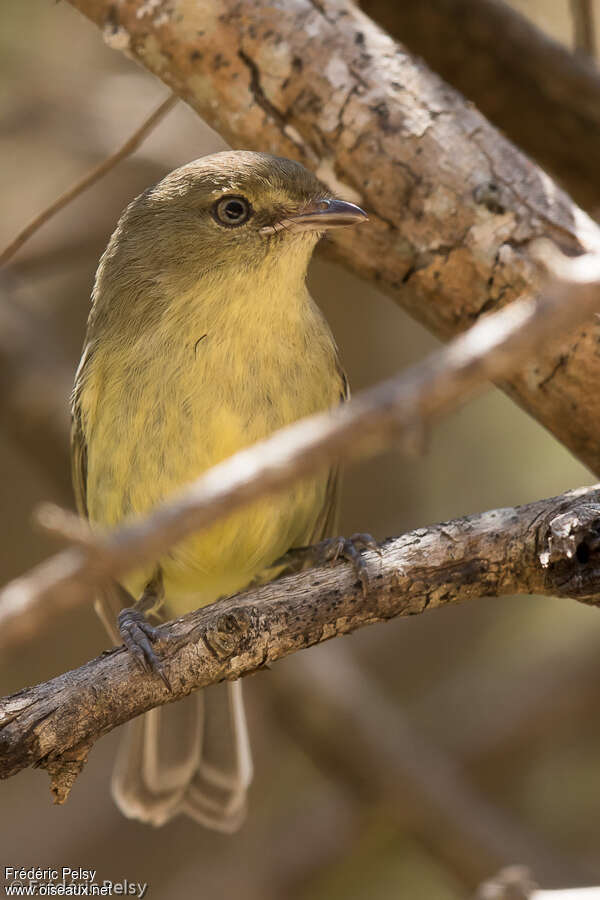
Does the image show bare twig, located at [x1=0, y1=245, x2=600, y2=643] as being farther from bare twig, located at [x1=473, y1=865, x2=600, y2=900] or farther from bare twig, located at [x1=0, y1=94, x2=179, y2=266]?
bare twig, located at [x1=0, y1=94, x2=179, y2=266]

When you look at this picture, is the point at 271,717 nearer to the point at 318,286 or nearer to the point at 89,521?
the point at 89,521

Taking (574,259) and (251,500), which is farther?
(574,259)

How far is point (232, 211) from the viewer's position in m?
3.51

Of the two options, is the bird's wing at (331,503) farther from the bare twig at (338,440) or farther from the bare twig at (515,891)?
the bare twig at (338,440)

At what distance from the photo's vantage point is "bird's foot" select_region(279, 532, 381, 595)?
8.68ft

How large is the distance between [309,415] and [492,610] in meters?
2.83

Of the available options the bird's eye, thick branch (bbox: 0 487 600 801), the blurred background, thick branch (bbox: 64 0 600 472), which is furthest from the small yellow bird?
the blurred background

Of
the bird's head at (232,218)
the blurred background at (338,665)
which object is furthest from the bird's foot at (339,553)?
the blurred background at (338,665)

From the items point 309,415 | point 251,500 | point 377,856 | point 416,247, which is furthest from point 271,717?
point 251,500

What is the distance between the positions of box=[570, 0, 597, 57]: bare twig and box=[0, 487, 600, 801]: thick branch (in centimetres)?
209

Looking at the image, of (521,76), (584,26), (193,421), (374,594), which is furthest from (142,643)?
(584,26)

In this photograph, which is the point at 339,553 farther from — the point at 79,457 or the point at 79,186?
the point at 79,186

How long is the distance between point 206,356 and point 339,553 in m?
0.79

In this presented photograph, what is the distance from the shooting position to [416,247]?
10.5 ft
